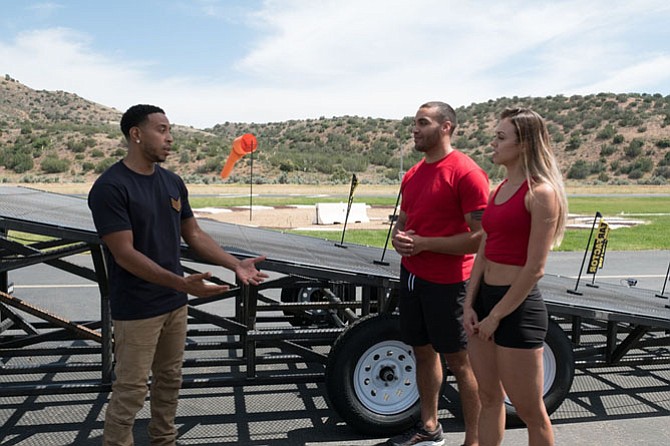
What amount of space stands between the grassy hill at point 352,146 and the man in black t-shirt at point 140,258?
34805mm

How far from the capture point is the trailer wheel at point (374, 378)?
4.02 m

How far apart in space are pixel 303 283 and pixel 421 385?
2.43 metres

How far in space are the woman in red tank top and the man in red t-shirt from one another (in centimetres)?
39

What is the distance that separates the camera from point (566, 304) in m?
4.13

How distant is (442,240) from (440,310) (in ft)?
1.31

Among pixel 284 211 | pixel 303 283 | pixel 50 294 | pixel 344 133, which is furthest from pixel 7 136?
pixel 303 283

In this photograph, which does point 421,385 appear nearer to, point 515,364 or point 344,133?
point 515,364

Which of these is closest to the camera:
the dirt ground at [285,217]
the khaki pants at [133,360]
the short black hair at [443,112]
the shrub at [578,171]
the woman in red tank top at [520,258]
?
the woman in red tank top at [520,258]

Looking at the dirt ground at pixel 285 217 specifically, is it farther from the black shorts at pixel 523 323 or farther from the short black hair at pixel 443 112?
the black shorts at pixel 523 323

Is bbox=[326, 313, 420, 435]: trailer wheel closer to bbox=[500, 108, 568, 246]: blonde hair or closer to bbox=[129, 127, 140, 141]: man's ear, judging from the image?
bbox=[500, 108, 568, 246]: blonde hair

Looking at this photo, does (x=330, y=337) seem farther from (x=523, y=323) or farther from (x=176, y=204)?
(x=523, y=323)

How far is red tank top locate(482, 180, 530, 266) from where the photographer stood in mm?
2746

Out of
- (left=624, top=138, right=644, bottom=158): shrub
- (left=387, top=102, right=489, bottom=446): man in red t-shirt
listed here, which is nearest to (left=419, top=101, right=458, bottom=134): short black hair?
(left=387, top=102, right=489, bottom=446): man in red t-shirt

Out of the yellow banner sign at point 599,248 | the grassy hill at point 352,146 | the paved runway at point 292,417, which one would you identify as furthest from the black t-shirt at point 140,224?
the grassy hill at point 352,146
